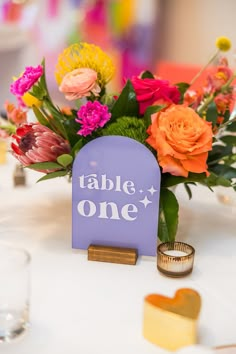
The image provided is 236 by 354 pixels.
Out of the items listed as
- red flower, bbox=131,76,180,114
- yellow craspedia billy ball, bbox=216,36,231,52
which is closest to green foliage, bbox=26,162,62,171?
red flower, bbox=131,76,180,114

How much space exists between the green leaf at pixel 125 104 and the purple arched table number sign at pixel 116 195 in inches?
3.2

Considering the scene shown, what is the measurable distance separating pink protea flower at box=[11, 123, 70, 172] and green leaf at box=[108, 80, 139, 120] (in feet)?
0.38

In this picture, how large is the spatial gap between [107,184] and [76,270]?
0.17m

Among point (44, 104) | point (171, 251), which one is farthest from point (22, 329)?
point (44, 104)

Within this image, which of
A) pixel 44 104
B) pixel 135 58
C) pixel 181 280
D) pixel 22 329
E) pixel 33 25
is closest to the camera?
pixel 22 329

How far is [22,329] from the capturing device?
74 centimetres

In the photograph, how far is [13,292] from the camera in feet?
2.40

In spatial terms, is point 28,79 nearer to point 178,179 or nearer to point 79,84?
point 79,84

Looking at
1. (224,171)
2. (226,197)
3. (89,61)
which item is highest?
(89,61)

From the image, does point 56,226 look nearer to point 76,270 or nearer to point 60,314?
point 76,270

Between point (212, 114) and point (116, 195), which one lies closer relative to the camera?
point (116, 195)

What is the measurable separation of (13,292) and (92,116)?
0.37 m

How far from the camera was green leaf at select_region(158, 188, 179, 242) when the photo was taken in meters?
1.00

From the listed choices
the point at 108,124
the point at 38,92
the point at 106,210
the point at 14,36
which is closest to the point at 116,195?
the point at 106,210
